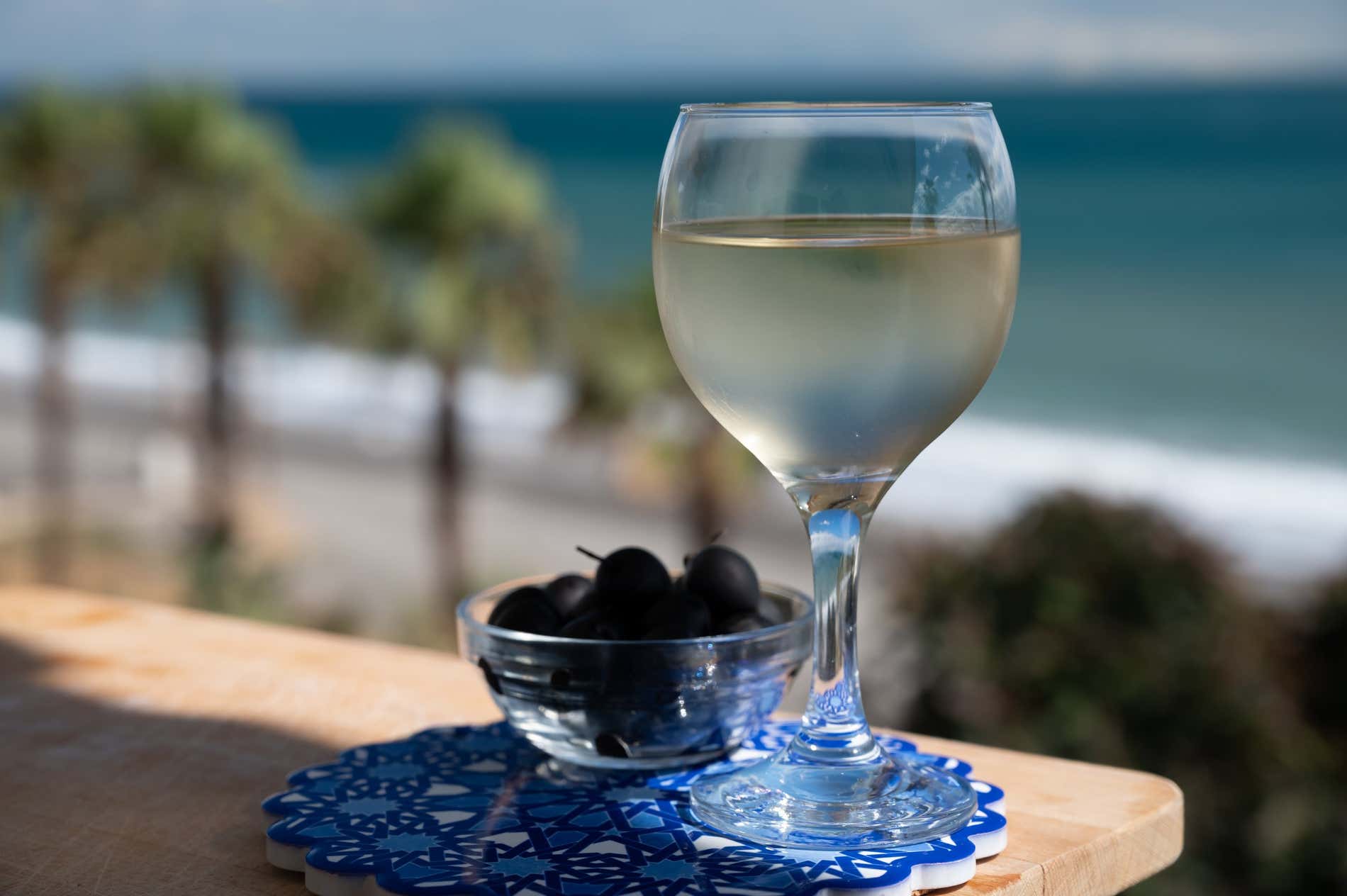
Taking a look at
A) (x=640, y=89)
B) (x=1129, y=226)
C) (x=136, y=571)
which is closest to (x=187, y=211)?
(x=136, y=571)

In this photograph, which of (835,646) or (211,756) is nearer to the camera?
(835,646)

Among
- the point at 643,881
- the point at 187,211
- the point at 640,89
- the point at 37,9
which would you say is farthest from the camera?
the point at 640,89

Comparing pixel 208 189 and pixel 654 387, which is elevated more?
pixel 208 189

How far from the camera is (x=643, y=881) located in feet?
2.88

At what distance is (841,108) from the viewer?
35.6 inches

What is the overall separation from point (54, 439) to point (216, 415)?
6.45 feet

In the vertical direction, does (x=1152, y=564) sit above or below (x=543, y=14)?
below

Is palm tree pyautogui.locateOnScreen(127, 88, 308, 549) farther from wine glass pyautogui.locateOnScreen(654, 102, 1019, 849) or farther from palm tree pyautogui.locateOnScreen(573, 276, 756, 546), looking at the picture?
wine glass pyautogui.locateOnScreen(654, 102, 1019, 849)

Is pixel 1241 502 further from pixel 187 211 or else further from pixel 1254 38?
pixel 1254 38

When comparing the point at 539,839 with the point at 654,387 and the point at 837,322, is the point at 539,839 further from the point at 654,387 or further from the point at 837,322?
the point at 654,387

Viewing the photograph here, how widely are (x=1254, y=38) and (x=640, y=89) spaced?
1613cm

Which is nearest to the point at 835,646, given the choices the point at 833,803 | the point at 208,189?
the point at 833,803

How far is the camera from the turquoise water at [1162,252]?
16.2 meters

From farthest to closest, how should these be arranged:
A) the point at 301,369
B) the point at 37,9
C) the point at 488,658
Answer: the point at 37,9 < the point at 301,369 < the point at 488,658
